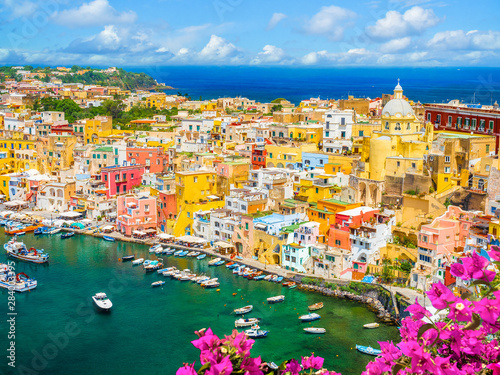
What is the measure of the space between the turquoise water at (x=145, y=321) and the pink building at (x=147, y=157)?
927cm

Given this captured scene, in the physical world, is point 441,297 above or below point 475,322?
above

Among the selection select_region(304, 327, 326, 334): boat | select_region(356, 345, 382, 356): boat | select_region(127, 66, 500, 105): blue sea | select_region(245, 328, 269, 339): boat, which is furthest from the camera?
select_region(127, 66, 500, 105): blue sea

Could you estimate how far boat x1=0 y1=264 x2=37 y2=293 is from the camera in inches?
773

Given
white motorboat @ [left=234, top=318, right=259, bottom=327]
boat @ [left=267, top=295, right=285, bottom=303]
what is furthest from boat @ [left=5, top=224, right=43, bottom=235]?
white motorboat @ [left=234, top=318, right=259, bottom=327]

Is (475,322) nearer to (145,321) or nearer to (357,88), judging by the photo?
(145,321)

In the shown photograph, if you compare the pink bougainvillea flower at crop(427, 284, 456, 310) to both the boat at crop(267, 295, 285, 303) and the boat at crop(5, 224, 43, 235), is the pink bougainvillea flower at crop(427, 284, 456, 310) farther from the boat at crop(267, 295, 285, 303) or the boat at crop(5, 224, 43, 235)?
the boat at crop(5, 224, 43, 235)

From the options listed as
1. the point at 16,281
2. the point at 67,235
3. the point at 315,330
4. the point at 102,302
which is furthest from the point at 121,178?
the point at 315,330

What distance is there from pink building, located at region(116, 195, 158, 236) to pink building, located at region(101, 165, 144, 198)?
2.45 m

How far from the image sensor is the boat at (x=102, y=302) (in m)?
17.9

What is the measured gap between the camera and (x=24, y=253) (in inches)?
907

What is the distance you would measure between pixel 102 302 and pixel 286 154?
42.1 ft

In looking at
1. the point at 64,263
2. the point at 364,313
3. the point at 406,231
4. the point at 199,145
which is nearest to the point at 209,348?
the point at 364,313

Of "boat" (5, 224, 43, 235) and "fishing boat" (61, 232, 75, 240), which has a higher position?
"boat" (5, 224, 43, 235)

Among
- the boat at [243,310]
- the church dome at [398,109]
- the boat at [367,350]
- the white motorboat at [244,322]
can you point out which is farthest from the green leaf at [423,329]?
the church dome at [398,109]
